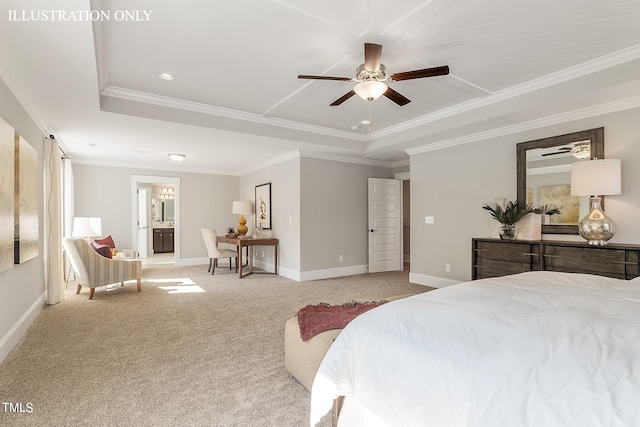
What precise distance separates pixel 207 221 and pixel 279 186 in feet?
8.92

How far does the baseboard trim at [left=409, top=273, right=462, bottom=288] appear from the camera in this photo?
5.13 metres

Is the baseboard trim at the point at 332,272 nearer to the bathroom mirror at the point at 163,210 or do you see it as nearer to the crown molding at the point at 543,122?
the crown molding at the point at 543,122

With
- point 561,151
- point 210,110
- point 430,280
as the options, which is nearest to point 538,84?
point 561,151

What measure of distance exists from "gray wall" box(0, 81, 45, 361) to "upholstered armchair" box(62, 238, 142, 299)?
37 cm

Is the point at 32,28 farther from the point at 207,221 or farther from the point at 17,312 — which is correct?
the point at 207,221

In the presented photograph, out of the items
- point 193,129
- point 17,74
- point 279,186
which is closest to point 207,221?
point 279,186

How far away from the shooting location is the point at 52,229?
4316 mm

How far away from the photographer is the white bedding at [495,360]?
848 millimetres

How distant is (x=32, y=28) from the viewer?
6.81 ft

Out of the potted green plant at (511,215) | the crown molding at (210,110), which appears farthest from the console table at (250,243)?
the potted green plant at (511,215)

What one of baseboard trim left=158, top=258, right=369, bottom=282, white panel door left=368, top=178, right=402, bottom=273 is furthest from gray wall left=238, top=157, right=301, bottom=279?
white panel door left=368, top=178, right=402, bottom=273

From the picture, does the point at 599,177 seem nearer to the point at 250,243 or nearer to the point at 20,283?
the point at 250,243

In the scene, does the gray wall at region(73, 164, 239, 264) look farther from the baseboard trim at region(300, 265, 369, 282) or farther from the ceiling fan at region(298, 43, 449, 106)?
the ceiling fan at region(298, 43, 449, 106)

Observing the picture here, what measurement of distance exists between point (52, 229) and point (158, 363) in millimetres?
3004
